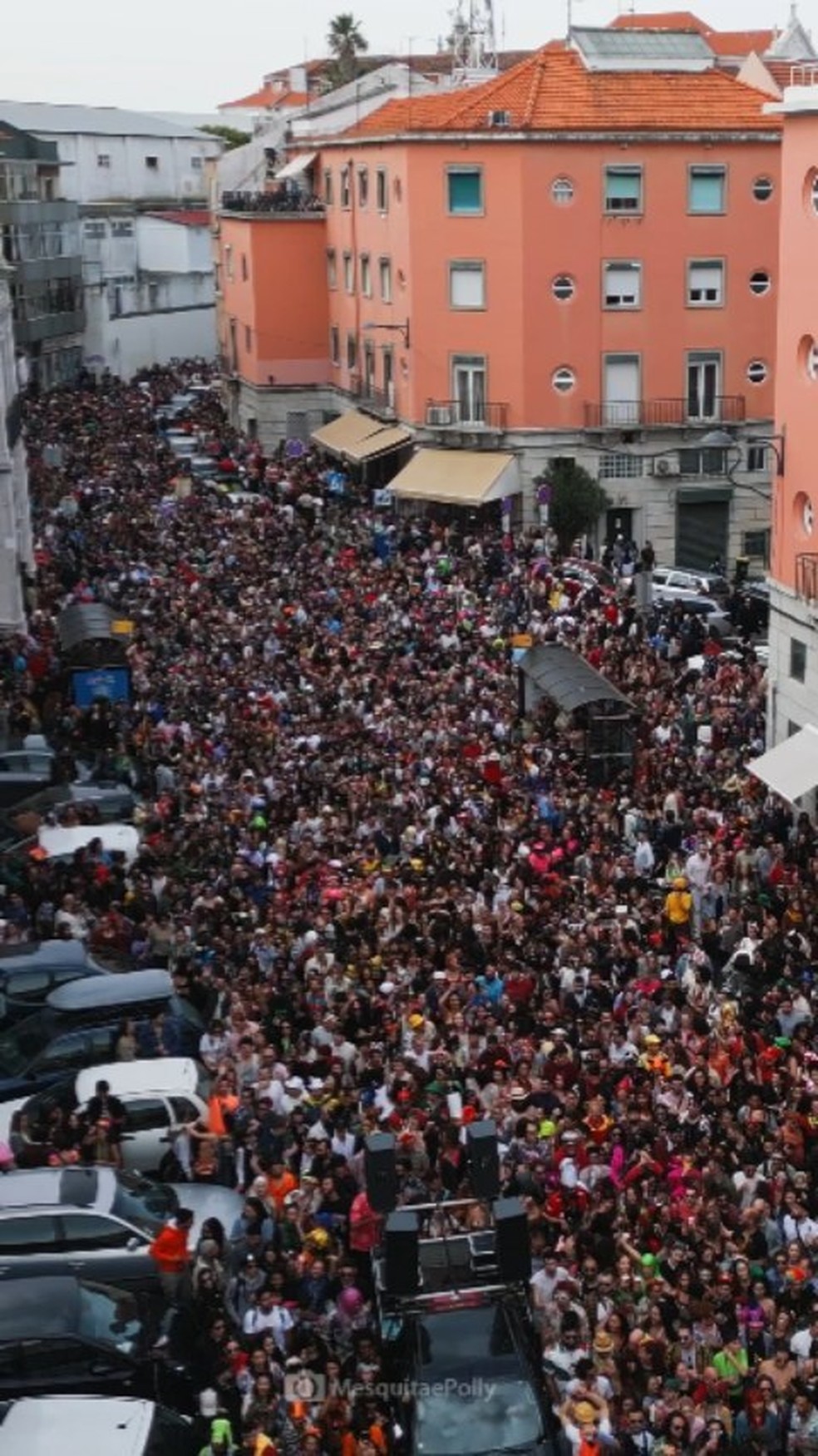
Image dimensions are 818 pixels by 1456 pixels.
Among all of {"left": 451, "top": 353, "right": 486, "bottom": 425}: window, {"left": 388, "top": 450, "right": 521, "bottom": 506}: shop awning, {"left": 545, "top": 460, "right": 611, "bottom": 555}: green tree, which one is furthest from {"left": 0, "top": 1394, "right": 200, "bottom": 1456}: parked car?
{"left": 451, "top": 353, "right": 486, "bottom": 425}: window

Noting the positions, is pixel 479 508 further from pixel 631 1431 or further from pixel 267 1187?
pixel 631 1431

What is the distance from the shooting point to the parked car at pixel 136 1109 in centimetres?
1758

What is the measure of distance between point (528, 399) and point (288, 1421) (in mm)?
36146

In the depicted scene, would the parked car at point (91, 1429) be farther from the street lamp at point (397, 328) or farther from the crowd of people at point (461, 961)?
the street lamp at point (397, 328)

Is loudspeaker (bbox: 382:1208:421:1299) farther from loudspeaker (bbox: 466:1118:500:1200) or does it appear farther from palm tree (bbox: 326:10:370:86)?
palm tree (bbox: 326:10:370:86)

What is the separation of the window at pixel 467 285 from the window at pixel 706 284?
204 inches

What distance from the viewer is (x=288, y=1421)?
13.1 m

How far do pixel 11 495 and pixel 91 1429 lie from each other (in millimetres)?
28034

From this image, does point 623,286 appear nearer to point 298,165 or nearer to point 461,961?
point 298,165

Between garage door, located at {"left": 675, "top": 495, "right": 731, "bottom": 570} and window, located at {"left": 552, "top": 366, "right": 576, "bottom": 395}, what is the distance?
412cm

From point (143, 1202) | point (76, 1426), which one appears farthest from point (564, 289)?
point (76, 1426)

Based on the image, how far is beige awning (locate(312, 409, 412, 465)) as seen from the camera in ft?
164

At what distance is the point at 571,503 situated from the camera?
148 ft

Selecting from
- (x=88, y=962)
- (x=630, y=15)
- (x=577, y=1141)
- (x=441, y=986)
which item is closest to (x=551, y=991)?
(x=441, y=986)
